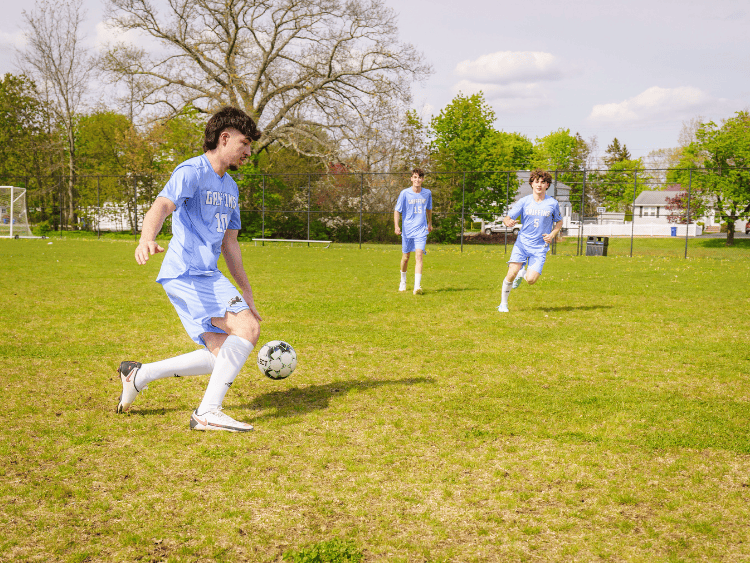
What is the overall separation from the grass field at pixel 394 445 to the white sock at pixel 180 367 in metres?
0.31

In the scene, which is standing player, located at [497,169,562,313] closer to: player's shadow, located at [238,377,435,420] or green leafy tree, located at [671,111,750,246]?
player's shadow, located at [238,377,435,420]

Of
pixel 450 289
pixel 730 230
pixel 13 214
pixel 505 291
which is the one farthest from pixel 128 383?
pixel 13 214

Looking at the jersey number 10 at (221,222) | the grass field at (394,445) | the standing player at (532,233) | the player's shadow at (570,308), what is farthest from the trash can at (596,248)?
the jersey number 10 at (221,222)

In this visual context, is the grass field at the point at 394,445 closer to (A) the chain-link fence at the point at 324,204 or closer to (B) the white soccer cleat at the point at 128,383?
(B) the white soccer cleat at the point at 128,383

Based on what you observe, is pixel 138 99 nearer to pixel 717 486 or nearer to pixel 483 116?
pixel 483 116

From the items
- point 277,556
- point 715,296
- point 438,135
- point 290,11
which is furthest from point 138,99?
point 277,556

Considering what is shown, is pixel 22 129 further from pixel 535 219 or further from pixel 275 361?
pixel 275 361

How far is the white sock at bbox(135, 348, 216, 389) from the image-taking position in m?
3.95

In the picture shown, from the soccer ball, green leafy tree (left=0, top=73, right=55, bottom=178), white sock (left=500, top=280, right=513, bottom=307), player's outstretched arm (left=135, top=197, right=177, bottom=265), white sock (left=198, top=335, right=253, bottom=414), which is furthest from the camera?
green leafy tree (left=0, top=73, right=55, bottom=178)

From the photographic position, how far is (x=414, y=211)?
1046 centimetres

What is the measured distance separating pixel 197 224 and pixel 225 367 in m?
→ 0.89

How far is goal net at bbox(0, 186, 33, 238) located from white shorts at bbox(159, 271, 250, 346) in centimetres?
2804

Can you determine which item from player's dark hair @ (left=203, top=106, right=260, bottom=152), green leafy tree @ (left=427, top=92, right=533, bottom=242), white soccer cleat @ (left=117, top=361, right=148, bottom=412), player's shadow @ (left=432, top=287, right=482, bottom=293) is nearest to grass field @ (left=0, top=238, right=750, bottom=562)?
white soccer cleat @ (left=117, top=361, right=148, bottom=412)

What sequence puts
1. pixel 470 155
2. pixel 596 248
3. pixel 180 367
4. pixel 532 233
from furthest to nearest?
pixel 470 155 < pixel 596 248 < pixel 532 233 < pixel 180 367
